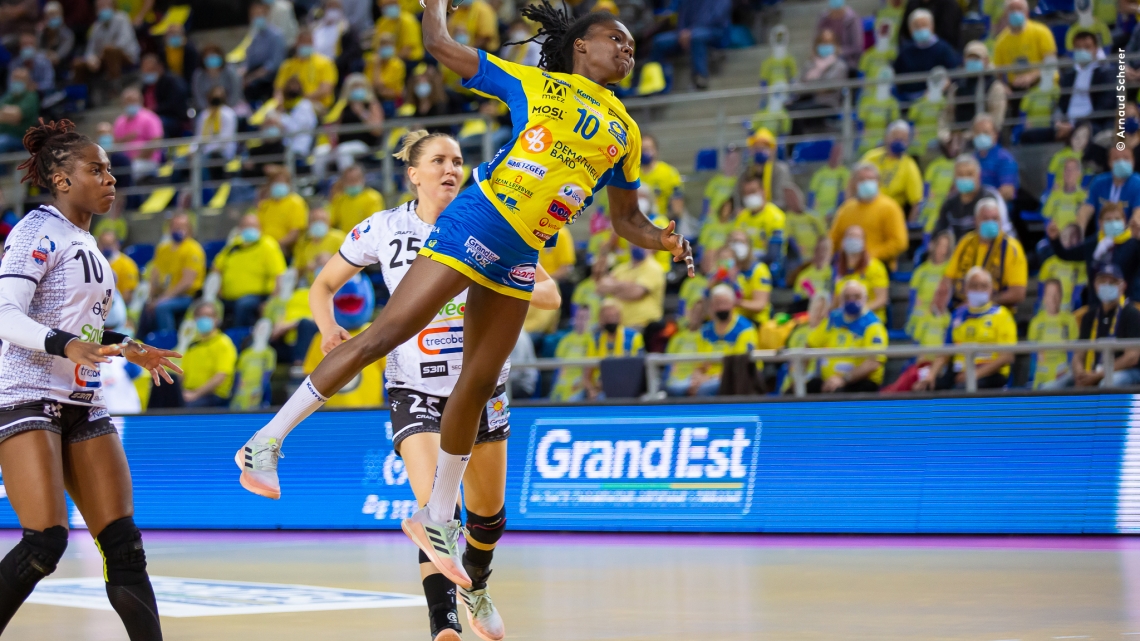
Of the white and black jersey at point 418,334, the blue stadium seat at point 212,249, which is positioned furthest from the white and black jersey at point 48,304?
the blue stadium seat at point 212,249

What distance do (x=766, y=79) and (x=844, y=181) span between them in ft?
7.49

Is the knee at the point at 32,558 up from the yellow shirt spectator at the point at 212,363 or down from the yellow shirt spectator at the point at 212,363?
up

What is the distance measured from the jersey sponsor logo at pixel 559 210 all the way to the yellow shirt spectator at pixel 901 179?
8.88m

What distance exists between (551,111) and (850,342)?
7.40m

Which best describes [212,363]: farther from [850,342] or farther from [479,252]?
[479,252]

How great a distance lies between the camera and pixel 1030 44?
1420 cm

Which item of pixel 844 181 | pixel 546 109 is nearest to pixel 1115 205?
pixel 844 181

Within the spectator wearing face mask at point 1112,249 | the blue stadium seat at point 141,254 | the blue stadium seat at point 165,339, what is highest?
the spectator wearing face mask at point 1112,249

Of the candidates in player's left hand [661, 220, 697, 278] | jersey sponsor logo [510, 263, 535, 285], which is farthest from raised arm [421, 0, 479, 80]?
player's left hand [661, 220, 697, 278]

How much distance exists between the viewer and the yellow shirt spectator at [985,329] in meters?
11.9

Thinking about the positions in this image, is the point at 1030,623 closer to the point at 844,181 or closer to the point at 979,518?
the point at 979,518

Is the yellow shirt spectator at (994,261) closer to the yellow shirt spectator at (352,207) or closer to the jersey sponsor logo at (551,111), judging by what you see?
the yellow shirt spectator at (352,207)

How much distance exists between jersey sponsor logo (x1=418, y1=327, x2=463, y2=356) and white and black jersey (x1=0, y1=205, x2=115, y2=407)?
4.56 feet

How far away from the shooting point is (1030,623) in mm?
6488
